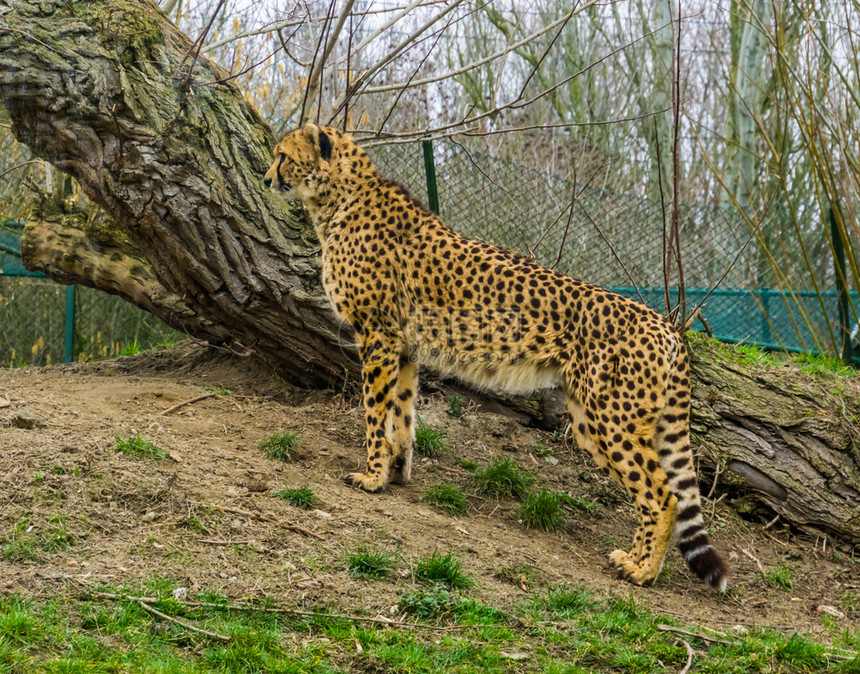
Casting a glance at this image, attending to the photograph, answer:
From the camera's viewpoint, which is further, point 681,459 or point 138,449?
point 681,459

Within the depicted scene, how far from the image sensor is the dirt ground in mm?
3393

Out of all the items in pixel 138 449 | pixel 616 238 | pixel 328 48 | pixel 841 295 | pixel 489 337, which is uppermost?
pixel 328 48

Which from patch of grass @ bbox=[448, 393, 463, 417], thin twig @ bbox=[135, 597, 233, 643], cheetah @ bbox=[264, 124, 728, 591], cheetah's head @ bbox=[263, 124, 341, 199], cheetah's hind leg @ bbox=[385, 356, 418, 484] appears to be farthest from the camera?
patch of grass @ bbox=[448, 393, 463, 417]

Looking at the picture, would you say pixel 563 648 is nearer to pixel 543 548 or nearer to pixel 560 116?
pixel 543 548

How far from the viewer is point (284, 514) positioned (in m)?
3.90

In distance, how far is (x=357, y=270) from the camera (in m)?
4.68

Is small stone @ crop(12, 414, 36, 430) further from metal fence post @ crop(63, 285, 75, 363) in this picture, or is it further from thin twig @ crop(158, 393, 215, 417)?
metal fence post @ crop(63, 285, 75, 363)

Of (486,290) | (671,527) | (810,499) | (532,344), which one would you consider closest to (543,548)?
(671,527)

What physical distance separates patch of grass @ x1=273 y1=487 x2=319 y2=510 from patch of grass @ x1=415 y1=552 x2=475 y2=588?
27.2 inches

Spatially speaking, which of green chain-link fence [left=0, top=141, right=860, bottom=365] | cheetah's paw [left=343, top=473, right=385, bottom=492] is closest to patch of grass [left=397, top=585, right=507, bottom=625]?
cheetah's paw [left=343, top=473, right=385, bottom=492]

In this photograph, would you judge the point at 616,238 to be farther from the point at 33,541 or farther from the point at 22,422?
the point at 33,541

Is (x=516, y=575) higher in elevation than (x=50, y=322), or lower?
lower

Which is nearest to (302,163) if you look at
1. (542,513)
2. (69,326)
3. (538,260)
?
(542,513)

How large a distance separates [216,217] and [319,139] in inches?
29.0
